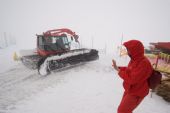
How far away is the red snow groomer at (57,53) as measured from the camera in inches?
378

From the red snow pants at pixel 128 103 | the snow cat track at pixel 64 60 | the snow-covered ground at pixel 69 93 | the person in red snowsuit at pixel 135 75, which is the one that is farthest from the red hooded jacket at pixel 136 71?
the snow cat track at pixel 64 60

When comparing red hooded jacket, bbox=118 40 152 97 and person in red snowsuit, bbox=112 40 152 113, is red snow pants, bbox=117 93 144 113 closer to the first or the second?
person in red snowsuit, bbox=112 40 152 113

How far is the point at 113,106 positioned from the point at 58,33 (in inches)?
283

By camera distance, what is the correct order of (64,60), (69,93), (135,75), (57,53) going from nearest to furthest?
(135,75) < (69,93) < (64,60) < (57,53)

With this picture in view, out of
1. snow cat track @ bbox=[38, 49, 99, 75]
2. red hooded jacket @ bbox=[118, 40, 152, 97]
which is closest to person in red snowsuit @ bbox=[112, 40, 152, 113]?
red hooded jacket @ bbox=[118, 40, 152, 97]

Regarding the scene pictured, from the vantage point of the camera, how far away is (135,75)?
3.29m

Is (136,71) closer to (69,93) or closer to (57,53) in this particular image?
(69,93)

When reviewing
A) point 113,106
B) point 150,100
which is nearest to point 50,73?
point 113,106

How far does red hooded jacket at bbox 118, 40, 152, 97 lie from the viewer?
331 centimetres

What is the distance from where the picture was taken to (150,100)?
5879 mm

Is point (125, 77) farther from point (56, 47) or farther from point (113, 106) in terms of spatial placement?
point (56, 47)

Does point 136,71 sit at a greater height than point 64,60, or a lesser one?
greater

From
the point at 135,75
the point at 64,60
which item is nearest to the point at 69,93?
the point at 64,60

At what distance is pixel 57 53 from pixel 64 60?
66cm
